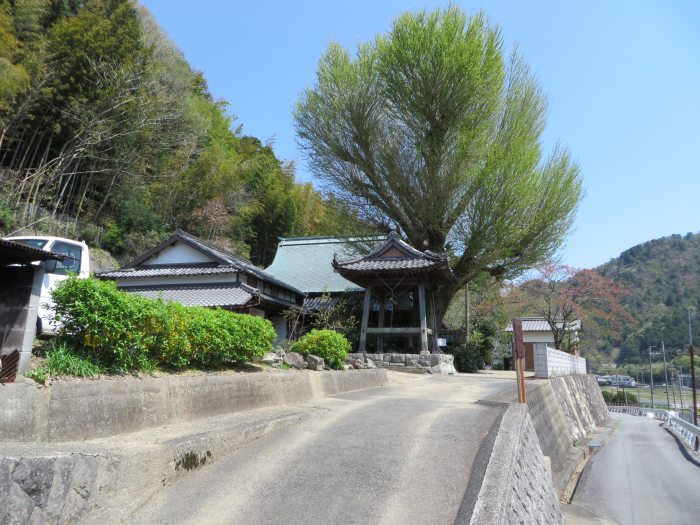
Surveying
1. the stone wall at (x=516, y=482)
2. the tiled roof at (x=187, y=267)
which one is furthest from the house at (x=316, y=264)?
the stone wall at (x=516, y=482)

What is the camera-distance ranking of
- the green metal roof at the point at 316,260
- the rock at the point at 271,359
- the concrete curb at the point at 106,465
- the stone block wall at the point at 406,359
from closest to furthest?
the concrete curb at the point at 106,465 < the rock at the point at 271,359 < the stone block wall at the point at 406,359 < the green metal roof at the point at 316,260

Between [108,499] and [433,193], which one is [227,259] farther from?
[108,499]

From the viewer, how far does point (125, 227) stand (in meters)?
27.3

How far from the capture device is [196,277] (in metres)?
20.1

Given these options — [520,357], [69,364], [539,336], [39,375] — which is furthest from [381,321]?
[539,336]

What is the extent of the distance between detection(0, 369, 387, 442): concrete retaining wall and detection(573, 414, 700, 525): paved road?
24.8ft

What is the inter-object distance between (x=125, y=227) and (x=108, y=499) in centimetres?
2584

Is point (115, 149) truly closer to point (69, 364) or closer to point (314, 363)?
point (314, 363)

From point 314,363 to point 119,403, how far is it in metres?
5.78

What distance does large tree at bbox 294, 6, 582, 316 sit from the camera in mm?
20266

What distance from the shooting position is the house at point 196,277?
63.1ft

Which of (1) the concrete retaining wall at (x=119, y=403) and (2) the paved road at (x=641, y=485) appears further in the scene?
(2) the paved road at (x=641, y=485)

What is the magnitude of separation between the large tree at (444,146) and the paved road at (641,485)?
28.0 ft

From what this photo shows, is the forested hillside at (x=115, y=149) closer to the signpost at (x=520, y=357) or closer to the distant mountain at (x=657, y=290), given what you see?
the signpost at (x=520, y=357)
